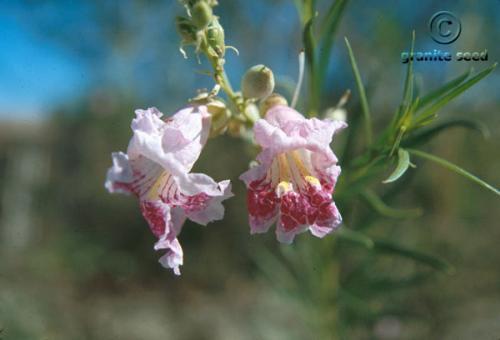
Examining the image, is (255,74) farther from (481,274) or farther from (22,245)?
(22,245)

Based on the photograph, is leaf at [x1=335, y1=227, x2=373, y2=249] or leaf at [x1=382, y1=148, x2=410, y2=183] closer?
leaf at [x1=382, y1=148, x2=410, y2=183]

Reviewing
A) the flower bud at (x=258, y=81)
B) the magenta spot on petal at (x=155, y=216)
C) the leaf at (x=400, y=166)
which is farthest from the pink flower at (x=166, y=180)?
the leaf at (x=400, y=166)

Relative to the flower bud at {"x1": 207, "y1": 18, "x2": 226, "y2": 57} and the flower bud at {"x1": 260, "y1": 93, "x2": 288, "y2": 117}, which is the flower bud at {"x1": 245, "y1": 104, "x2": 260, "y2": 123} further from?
the flower bud at {"x1": 207, "y1": 18, "x2": 226, "y2": 57}

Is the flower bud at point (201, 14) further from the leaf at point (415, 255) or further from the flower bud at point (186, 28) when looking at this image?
the leaf at point (415, 255)

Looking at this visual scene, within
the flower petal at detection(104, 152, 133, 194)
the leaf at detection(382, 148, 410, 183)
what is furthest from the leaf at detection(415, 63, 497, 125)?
the flower petal at detection(104, 152, 133, 194)

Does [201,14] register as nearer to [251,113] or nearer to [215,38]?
[215,38]

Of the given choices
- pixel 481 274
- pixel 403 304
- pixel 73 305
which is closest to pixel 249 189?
pixel 403 304
